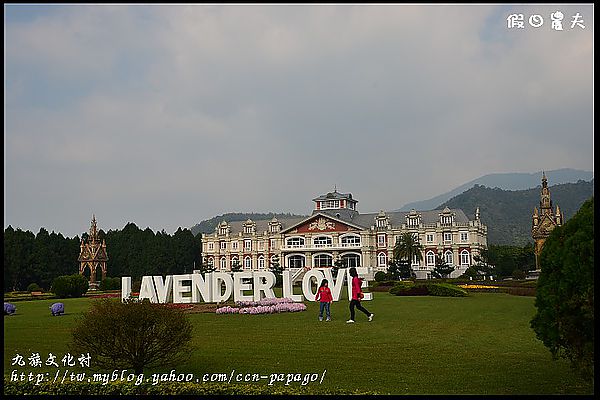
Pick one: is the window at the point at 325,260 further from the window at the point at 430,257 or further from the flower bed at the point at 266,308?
the flower bed at the point at 266,308

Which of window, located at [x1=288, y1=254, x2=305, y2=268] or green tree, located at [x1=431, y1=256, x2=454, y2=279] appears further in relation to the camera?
window, located at [x1=288, y1=254, x2=305, y2=268]

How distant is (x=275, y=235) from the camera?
68.4 meters

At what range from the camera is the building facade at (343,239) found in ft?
202

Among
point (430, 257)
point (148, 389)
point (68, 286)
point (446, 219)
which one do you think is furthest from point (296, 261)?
point (148, 389)

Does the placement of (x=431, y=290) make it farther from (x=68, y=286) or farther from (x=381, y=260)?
(x=381, y=260)

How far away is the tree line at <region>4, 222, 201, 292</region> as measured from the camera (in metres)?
51.3

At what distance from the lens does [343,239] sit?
65.4 metres

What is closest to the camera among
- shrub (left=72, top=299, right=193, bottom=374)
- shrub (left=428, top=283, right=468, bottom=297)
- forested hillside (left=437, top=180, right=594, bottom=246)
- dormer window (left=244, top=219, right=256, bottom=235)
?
shrub (left=72, top=299, right=193, bottom=374)

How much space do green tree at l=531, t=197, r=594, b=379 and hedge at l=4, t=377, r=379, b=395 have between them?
250 centimetres

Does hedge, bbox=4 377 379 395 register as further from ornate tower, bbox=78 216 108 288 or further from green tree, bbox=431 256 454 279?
green tree, bbox=431 256 454 279

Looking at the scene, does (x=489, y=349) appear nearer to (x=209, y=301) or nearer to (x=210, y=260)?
(x=209, y=301)

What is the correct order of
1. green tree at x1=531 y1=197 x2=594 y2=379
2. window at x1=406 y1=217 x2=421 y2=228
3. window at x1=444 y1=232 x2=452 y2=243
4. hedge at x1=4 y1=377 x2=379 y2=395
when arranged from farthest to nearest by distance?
window at x1=406 y1=217 x2=421 y2=228 → window at x1=444 y1=232 x2=452 y2=243 → hedge at x1=4 y1=377 x2=379 y2=395 → green tree at x1=531 y1=197 x2=594 y2=379

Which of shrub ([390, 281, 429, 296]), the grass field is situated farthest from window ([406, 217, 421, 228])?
the grass field

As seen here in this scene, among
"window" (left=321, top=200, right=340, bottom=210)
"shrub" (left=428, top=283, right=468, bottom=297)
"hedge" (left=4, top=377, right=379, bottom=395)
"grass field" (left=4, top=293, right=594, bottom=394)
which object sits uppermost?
"window" (left=321, top=200, right=340, bottom=210)
